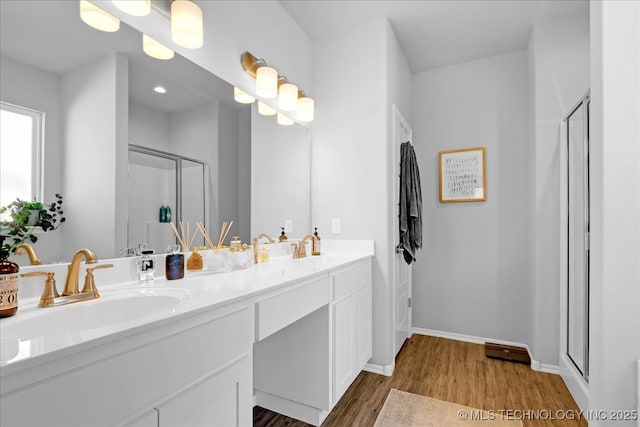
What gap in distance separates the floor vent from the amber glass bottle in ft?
9.92

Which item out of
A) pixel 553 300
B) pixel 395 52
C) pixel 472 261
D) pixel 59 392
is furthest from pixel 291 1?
pixel 553 300

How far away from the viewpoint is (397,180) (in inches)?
107

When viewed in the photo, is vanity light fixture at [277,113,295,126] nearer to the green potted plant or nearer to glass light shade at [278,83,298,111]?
glass light shade at [278,83,298,111]

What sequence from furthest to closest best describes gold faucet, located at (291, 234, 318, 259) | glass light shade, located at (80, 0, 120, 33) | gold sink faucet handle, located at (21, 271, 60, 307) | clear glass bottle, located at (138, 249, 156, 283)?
1. gold faucet, located at (291, 234, 318, 259)
2. clear glass bottle, located at (138, 249, 156, 283)
3. glass light shade, located at (80, 0, 120, 33)
4. gold sink faucet handle, located at (21, 271, 60, 307)

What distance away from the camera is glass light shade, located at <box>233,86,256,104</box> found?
1910mm

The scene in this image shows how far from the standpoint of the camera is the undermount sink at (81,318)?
26.0 inches

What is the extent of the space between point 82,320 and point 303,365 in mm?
1138

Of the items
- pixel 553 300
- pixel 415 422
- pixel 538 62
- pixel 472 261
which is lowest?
pixel 415 422

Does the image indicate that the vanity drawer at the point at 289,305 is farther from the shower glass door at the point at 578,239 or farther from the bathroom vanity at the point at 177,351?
the shower glass door at the point at 578,239

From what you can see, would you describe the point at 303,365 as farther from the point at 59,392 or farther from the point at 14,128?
the point at 14,128

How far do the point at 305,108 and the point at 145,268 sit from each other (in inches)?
65.4

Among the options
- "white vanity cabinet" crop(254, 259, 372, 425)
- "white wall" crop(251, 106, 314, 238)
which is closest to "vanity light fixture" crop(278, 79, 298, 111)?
"white wall" crop(251, 106, 314, 238)

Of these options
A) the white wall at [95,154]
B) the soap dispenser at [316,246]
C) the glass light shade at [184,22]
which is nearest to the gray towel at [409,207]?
the soap dispenser at [316,246]

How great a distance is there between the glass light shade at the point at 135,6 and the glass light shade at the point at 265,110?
0.86 meters
